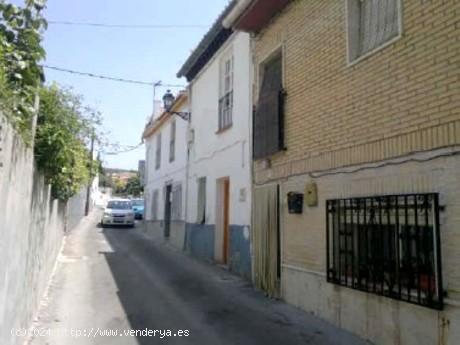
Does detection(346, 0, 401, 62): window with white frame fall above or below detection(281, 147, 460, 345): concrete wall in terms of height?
above

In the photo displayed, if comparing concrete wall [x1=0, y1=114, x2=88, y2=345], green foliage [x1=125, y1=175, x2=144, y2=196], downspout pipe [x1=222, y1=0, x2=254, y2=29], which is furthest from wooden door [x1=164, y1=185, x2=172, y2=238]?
green foliage [x1=125, y1=175, x2=144, y2=196]

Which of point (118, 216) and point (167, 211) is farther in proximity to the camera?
point (118, 216)

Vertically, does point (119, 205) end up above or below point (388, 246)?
above

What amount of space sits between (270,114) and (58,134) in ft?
13.8

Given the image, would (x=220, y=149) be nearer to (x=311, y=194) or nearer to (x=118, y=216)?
(x=311, y=194)

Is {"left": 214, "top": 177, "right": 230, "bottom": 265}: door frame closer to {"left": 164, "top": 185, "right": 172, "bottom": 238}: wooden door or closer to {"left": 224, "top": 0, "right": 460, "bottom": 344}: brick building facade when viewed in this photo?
{"left": 224, "top": 0, "right": 460, "bottom": 344}: brick building facade

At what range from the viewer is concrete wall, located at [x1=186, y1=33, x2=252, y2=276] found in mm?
10609

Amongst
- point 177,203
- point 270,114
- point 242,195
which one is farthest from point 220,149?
point 177,203

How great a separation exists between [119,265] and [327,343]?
300 inches

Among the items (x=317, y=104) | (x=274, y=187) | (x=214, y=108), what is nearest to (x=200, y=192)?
(x=214, y=108)

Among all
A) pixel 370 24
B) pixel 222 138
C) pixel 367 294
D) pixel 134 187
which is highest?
pixel 134 187

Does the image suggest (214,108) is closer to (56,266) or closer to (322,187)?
(56,266)

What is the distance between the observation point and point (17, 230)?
4.39 m

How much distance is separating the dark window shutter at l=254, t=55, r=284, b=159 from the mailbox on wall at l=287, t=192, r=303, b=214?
1.08 metres
